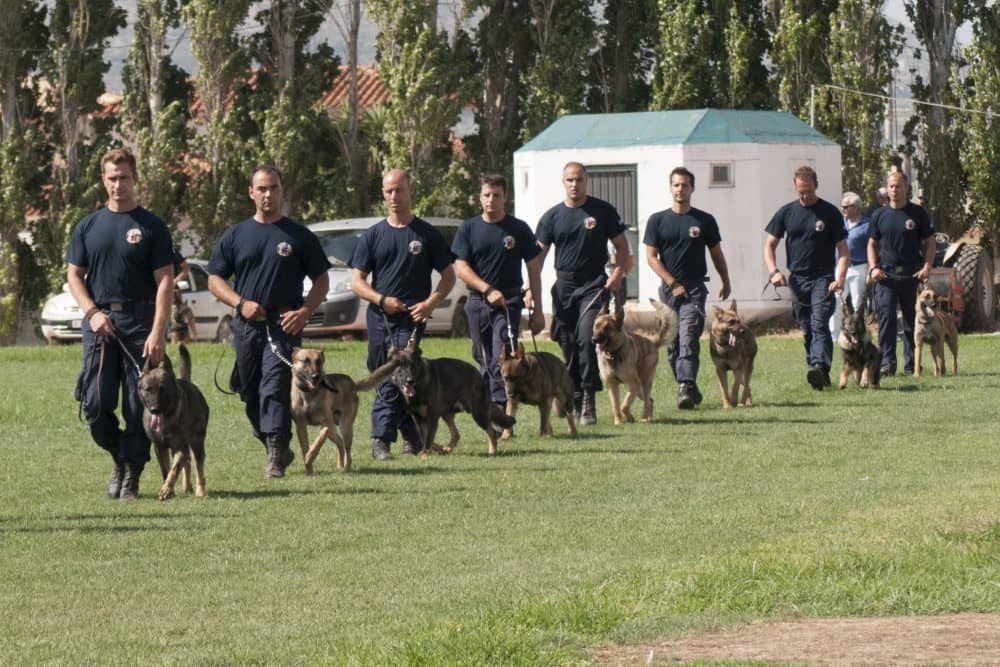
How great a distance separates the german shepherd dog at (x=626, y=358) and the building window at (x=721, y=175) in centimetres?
1555

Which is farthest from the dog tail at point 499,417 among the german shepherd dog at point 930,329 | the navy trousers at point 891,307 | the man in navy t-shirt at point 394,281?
the german shepherd dog at point 930,329

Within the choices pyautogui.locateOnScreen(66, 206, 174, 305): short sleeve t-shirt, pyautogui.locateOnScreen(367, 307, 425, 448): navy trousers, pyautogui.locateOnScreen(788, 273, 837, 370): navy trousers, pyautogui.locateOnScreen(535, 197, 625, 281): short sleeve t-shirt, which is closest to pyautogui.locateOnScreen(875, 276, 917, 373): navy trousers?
pyautogui.locateOnScreen(788, 273, 837, 370): navy trousers

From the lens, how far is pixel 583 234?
17.2 metres

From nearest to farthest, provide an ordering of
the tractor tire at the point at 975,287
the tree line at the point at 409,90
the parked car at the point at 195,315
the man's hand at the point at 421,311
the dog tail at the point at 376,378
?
the dog tail at the point at 376,378
the man's hand at the point at 421,311
the tractor tire at the point at 975,287
the parked car at the point at 195,315
the tree line at the point at 409,90

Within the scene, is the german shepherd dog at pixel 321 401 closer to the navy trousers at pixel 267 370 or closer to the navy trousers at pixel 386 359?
the navy trousers at pixel 267 370

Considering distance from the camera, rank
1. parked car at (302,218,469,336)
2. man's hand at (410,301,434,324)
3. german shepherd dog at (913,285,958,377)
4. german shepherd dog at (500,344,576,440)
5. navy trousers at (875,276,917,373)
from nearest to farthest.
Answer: man's hand at (410,301,434,324)
german shepherd dog at (500,344,576,440)
navy trousers at (875,276,917,373)
german shepherd dog at (913,285,958,377)
parked car at (302,218,469,336)

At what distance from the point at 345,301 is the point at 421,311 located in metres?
17.6

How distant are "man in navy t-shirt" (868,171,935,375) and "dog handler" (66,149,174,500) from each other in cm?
1081

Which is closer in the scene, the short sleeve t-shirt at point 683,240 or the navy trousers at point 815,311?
the short sleeve t-shirt at point 683,240

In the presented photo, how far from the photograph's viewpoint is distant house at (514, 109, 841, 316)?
1307 inches

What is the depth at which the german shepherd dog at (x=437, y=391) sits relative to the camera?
575 inches

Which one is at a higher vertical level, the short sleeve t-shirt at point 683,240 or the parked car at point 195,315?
the short sleeve t-shirt at point 683,240

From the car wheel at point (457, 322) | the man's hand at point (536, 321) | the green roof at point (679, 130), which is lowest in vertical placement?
the car wheel at point (457, 322)

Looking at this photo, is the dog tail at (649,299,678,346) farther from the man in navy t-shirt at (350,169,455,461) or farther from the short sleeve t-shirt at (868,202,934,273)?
the short sleeve t-shirt at (868,202,934,273)
